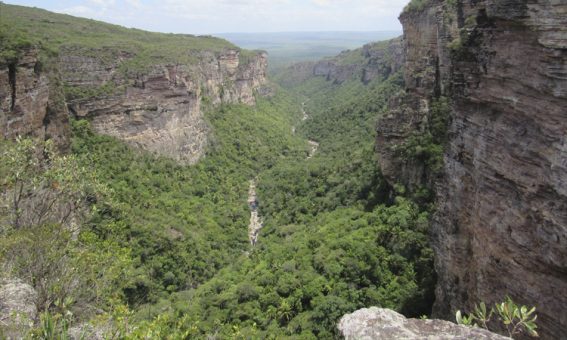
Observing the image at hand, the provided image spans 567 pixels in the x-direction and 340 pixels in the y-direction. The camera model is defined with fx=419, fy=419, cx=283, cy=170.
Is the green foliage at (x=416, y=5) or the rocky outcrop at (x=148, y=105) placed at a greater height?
the green foliage at (x=416, y=5)

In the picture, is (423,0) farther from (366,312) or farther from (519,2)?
(366,312)

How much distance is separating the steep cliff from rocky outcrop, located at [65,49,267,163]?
9cm

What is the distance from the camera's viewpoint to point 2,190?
46.5ft

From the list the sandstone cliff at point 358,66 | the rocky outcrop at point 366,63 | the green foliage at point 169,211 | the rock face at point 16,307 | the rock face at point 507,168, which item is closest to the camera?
the rock face at point 16,307

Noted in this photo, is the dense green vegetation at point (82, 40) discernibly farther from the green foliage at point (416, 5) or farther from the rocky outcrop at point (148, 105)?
the green foliage at point (416, 5)

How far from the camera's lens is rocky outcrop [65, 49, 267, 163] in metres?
40.6

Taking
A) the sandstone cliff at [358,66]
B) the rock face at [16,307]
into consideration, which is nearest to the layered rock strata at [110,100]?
the rock face at [16,307]

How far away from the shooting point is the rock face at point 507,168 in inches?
392

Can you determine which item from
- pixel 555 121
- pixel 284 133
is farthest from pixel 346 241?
pixel 284 133

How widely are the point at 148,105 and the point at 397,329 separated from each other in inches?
1670

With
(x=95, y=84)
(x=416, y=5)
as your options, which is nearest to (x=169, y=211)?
(x=95, y=84)

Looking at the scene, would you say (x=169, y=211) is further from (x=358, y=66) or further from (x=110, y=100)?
(x=358, y=66)

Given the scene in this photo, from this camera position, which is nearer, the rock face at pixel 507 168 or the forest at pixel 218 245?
the rock face at pixel 507 168

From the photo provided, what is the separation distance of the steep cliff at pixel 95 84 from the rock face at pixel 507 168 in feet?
83.5
